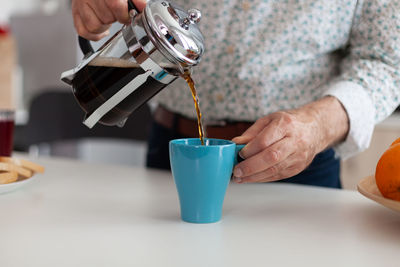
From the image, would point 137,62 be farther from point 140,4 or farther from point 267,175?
point 267,175

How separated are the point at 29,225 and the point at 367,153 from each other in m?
1.99

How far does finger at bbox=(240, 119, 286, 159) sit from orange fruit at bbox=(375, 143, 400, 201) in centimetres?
14

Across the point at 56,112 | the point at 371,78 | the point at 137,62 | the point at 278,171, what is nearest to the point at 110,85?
the point at 137,62

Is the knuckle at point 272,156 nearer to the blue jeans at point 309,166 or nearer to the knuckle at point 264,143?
A: the knuckle at point 264,143

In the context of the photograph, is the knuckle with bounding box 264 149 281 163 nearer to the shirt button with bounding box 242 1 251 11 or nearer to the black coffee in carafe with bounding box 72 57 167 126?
the black coffee in carafe with bounding box 72 57 167 126

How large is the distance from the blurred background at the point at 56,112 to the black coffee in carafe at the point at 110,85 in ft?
4.20

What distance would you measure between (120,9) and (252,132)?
27 cm

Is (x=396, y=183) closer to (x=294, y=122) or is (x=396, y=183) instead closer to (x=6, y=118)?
(x=294, y=122)

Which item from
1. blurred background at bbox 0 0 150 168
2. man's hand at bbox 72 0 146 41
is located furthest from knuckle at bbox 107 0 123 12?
blurred background at bbox 0 0 150 168

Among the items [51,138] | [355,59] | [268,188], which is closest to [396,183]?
[268,188]

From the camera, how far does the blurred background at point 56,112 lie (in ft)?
6.77

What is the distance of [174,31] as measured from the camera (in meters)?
0.59

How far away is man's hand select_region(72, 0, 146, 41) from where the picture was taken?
71cm

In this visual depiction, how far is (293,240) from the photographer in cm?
57
